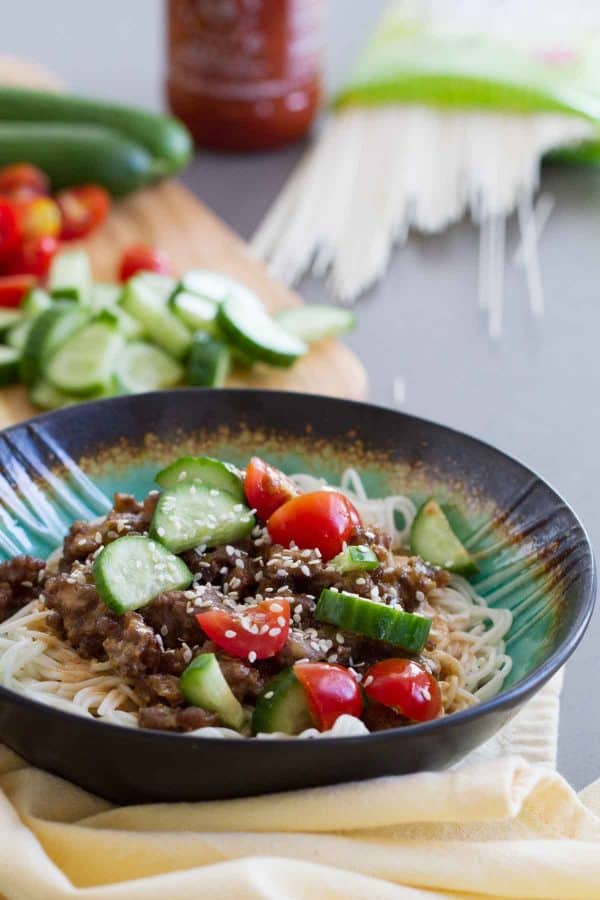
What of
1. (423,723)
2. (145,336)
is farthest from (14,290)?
(423,723)

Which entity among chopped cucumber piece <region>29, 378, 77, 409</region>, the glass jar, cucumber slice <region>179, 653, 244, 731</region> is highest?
the glass jar

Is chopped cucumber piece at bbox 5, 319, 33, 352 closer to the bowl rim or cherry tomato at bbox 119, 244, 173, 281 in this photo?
cherry tomato at bbox 119, 244, 173, 281

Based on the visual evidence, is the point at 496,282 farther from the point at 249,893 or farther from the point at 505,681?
the point at 249,893

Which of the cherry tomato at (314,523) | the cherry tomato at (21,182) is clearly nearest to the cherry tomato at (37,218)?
the cherry tomato at (21,182)

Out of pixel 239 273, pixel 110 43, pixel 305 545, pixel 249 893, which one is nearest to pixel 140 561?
pixel 305 545

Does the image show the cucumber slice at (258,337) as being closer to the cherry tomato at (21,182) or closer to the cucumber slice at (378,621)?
the cherry tomato at (21,182)

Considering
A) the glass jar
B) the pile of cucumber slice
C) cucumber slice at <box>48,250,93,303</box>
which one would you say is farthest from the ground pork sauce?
the glass jar
